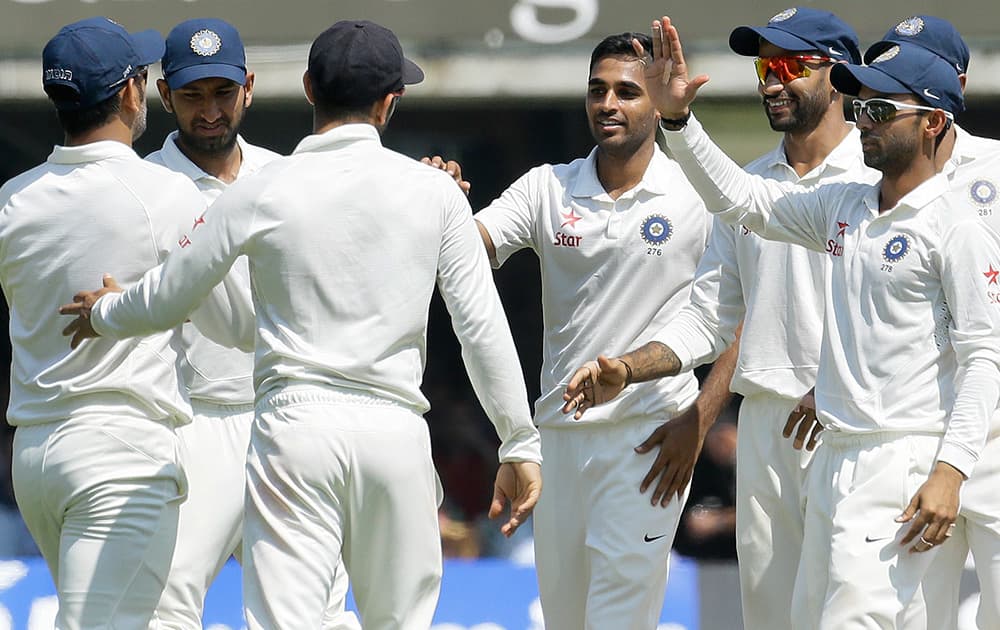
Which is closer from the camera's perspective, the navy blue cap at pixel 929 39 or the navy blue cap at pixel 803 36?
the navy blue cap at pixel 929 39

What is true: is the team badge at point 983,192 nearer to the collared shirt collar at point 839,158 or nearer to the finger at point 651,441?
the collared shirt collar at point 839,158

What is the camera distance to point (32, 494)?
14.8 ft

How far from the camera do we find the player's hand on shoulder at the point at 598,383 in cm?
521

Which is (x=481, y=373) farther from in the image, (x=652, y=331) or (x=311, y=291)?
(x=652, y=331)

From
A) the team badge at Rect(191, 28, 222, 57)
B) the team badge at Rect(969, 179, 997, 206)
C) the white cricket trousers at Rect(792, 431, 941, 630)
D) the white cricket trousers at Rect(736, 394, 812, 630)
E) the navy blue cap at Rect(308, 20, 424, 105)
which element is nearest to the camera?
the navy blue cap at Rect(308, 20, 424, 105)

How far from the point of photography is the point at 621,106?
18.8ft

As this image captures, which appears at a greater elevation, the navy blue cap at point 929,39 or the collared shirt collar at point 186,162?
the navy blue cap at point 929,39

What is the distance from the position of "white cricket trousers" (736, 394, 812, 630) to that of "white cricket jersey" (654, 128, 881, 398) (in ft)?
0.31

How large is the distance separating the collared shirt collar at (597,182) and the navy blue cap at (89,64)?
1652mm

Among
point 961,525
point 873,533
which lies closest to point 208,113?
point 873,533

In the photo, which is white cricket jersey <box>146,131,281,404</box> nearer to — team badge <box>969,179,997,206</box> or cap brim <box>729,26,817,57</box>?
cap brim <box>729,26,817,57</box>

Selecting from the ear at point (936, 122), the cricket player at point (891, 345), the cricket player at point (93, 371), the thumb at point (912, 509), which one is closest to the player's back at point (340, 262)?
Answer: the cricket player at point (93, 371)

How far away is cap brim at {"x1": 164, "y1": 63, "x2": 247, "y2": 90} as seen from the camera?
555 centimetres

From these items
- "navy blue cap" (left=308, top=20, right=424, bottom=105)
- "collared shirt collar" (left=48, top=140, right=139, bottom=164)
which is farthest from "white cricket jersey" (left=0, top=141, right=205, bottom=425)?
"navy blue cap" (left=308, top=20, right=424, bottom=105)
